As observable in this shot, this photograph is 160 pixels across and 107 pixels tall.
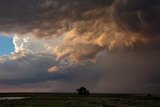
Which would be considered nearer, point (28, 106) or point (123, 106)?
point (28, 106)

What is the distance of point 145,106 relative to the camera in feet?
278

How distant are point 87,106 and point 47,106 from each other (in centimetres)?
822

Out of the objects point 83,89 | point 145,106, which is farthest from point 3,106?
point 83,89

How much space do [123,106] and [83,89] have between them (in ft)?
286

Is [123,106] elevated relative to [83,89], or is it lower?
lower

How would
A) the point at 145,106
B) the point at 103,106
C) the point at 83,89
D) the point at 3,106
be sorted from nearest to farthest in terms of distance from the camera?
the point at 3,106
the point at 103,106
the point at 145,106
the point at 83,89

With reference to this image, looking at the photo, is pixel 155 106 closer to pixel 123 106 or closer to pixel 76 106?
pixel 123 106

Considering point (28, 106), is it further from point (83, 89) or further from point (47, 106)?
point (83, 89)

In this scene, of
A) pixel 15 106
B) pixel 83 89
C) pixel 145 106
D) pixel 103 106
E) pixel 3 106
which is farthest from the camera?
pixel 83 89

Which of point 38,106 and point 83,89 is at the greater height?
point 83,89

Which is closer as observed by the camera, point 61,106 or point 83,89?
point 61,106

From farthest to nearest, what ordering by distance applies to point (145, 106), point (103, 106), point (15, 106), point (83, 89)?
point (83, 89), point (145, 106), point (103, 106), point (15, 106)

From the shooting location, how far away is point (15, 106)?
7225cm

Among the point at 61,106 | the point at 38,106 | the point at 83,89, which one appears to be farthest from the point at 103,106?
the point at 83,89
